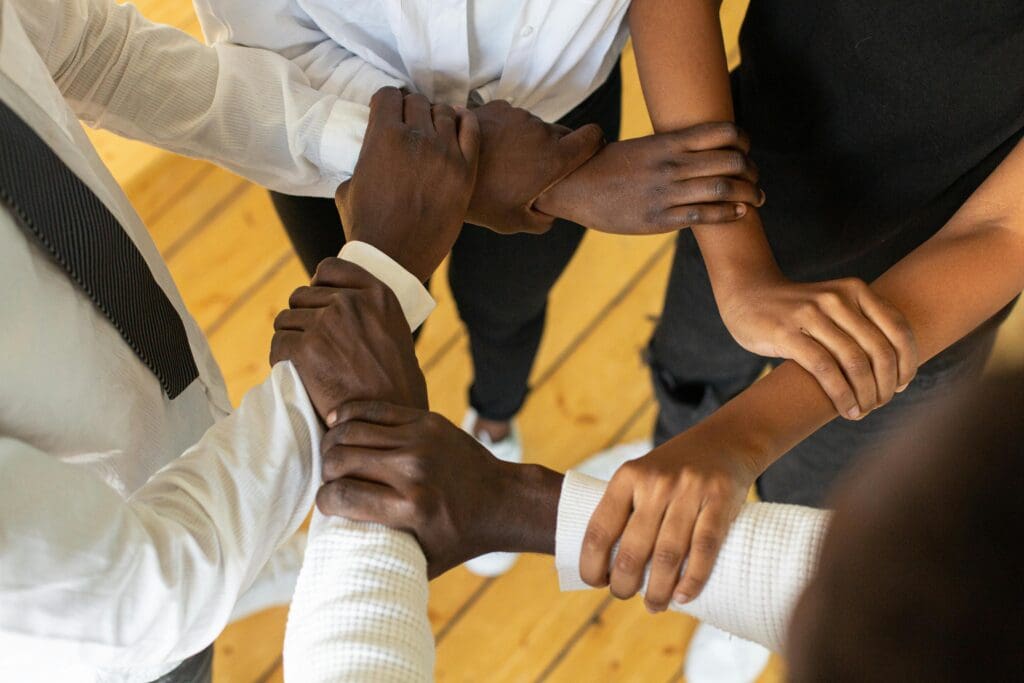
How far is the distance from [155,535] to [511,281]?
0.58 meters

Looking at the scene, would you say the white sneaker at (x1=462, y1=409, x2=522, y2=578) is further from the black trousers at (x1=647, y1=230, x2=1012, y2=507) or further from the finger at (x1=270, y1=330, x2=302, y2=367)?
the finger at (x1=270, y1=330, x2=302, y2=367)

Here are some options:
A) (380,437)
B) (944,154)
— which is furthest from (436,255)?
(944,154)

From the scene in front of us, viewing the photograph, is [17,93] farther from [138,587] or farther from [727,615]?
[727,615]

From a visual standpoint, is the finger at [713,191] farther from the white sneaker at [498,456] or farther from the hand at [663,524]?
the white sneaker at [498,456]

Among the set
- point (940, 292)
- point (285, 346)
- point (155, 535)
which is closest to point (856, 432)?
point (940, 292)

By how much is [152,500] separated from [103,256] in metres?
0.17

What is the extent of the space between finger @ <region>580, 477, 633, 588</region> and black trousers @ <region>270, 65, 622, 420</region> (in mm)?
406

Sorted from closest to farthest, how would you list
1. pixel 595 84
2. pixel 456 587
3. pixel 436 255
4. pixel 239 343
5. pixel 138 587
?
pixel 138 587
pixel 436 255
pixel 595 84
pixel 456 587
pixel 239 343

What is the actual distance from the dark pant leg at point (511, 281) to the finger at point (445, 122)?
177 mm

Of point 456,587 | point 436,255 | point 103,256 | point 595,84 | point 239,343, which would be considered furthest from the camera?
point 239,343

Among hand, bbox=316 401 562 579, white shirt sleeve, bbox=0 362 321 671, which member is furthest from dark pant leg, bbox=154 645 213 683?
hand, bbox=316 401 562 579

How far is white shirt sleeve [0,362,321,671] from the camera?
19.4 inches

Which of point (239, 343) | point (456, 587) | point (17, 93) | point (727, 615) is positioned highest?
point (17, 93)

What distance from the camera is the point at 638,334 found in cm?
156
